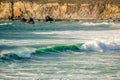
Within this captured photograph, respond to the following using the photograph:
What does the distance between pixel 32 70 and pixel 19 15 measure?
178 m

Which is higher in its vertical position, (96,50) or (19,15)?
(96,50)

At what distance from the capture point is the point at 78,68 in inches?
907

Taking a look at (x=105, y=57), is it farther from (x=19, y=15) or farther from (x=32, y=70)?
(x=19, y=15)

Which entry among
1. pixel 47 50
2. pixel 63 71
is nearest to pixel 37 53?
pixel 47 50

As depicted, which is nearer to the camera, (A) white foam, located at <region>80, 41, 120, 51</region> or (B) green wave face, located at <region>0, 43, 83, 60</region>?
(B) green wave face, located at <region>0, 43, 83, 60</region>

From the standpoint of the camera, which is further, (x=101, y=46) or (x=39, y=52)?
(x=101, y=46)

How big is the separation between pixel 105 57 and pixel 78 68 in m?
4.32

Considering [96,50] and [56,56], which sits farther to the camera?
[96,50]

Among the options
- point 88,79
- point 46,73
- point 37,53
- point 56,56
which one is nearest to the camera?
point 88,79

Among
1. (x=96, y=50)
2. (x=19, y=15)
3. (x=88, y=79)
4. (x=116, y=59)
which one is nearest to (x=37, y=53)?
(x=96, y=50)

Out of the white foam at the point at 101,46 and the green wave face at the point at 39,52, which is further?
the white foam at the point at 101,46

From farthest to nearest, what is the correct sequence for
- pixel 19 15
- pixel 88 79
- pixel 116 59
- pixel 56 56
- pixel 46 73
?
pixel 19 15
pixel 56 56
pixel 116 59
pixel 46 73
pixel 88 79

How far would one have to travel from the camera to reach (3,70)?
22.5 meters

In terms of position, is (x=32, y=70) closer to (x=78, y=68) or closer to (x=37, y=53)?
(x=78, y=68)
